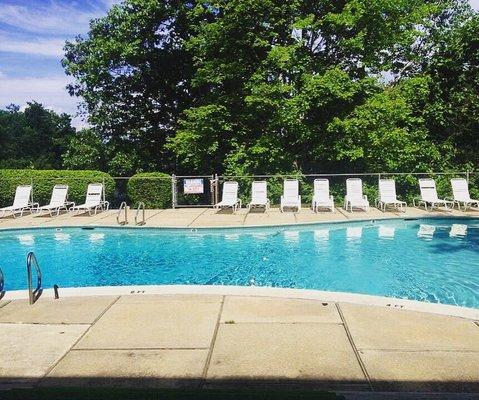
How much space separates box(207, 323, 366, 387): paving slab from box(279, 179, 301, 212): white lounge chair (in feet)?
35.1

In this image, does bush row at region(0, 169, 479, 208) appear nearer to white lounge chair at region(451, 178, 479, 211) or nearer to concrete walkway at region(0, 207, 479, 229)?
concrete walkway at region(0, 207, 479, 229)

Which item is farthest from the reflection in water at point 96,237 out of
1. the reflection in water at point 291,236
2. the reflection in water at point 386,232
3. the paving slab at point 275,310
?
the reflection in water at point 386,232

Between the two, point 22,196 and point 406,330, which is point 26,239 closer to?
point 22,196

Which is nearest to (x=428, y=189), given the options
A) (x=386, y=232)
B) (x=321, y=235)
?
(x=386, y=232)

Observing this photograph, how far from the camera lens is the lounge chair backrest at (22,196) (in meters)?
16.1

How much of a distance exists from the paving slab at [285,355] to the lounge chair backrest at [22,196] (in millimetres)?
13043

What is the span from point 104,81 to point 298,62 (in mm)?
11447

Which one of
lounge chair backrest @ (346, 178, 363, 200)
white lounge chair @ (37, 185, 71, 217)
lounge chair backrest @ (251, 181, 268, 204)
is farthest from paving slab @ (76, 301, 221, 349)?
lounge chair backrest @ (346, 178, 363, 200)

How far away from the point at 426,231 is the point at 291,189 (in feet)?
16.7

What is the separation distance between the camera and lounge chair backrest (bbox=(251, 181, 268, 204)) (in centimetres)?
1650

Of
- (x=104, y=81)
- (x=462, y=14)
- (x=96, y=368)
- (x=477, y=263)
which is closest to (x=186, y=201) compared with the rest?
(x=104, y=81)

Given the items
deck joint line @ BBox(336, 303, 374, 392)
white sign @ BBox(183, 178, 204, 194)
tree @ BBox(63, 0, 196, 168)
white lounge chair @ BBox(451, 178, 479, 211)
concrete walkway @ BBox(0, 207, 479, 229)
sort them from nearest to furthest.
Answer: deck joint line @ BBox(336, 303, 374, 392) → concrete walkway @ BBox(0, 207, 479, 229) → white lounge chair @ BBox(451, 178, 479, 211) → white sign @ BBox(183, 178, 204, 194) → tree @ BBox(63, 0, 196, 168)

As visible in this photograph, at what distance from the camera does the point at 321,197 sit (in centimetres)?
Result: 1634

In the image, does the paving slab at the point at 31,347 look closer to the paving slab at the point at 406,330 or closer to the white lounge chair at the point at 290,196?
the paving slab at the point at 406,330
